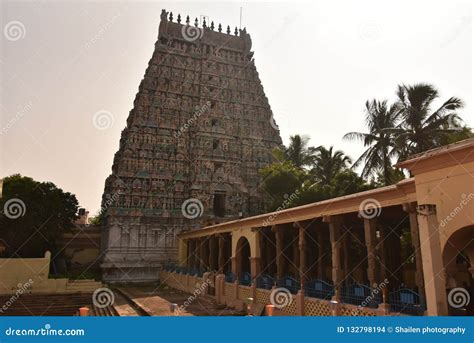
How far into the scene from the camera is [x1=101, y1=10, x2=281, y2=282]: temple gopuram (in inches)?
1325

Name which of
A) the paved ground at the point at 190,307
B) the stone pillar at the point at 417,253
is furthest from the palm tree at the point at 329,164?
the stone pillar at the point at 417,253

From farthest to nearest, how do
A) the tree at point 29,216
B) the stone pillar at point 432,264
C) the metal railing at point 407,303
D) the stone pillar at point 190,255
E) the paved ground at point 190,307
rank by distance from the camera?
the stone pillar at point 190,255 < the tree at point 29,216 < the paved ground at point 190,307 < the metal railing at point 407,303 < the stone pillar at point 432,264

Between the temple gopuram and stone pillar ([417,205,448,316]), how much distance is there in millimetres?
26089

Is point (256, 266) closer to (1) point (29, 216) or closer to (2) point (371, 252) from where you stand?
(2) point (371, 252)

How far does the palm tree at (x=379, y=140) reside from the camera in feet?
74.2

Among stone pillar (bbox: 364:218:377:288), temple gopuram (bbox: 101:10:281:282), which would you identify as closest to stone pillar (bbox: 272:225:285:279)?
stone pillar (bbox: 364:218:377:288)

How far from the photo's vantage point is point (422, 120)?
797 inches

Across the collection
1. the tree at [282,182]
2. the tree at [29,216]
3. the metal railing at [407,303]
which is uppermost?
the tree at [282,182]

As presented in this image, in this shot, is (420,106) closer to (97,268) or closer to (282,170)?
(282,170)

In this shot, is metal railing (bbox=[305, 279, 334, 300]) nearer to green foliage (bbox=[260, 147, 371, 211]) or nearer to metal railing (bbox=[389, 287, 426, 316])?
metal railing (bbox=[389, 287, 426, 316])

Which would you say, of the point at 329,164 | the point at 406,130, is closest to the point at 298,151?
the point at 329,164

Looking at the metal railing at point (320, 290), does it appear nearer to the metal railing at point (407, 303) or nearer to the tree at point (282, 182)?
the metal railing at point (407, 303)

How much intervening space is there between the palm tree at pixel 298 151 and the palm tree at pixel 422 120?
16.1m

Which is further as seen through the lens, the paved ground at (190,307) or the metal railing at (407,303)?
the paved ground at (190,307)
